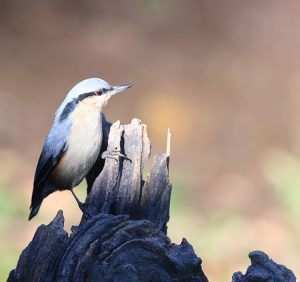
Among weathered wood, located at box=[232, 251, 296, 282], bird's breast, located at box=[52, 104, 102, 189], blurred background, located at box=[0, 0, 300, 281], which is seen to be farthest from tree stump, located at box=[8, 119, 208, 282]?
blurred background, located at box=[0, 0, 300, 281]

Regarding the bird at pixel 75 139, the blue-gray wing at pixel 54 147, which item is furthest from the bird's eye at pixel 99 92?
the blue-gray wing at pixel 54 147

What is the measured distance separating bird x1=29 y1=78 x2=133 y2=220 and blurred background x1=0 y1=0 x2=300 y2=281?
4.06 feet

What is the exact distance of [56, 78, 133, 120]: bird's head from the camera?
15.1 ft

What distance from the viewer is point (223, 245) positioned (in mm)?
6277

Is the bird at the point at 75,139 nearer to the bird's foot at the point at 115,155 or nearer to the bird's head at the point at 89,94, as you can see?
the bird's head at the point at 89,94

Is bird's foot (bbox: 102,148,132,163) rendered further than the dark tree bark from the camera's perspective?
Yes

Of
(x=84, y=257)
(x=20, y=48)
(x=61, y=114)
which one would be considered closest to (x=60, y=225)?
(x=84, y=257)

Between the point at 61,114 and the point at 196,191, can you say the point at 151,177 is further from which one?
the point at 196,191

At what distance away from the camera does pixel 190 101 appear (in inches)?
329

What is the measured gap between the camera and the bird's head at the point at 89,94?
4613 millimetres

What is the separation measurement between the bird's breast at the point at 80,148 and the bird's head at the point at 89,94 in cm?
3

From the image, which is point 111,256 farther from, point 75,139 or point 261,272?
point 75,139

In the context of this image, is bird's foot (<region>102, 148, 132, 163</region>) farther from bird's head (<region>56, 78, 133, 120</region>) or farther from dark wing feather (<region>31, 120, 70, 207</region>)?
dark wing feather (<region>31, 120, 70, 207</region>)

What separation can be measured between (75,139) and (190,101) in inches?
147
